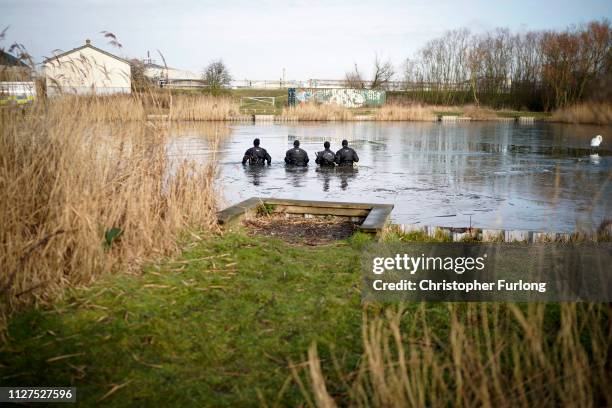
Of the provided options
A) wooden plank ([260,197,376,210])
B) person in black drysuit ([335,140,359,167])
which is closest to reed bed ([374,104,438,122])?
person in black drysuit ([335,140,359,167])

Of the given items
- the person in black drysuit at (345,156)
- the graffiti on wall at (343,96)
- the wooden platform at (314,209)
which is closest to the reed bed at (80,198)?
the wooden platform at (314,209)

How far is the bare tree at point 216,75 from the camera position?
135 ft

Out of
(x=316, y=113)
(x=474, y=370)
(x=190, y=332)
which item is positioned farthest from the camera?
(x=316, y=113)

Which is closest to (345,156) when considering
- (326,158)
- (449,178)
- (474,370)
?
(326,158)

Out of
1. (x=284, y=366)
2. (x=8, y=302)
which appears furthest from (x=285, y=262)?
(x=8, y=302)

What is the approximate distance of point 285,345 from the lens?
360 centimetres

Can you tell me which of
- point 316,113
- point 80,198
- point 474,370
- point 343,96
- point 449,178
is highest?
point 343,96

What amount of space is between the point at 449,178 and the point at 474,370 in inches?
407

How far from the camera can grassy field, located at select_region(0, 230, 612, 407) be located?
2.58 meters

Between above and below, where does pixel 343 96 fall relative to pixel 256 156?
above

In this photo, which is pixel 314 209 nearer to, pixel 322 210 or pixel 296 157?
pixel 322 210

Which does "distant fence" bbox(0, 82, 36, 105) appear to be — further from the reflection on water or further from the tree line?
the tree line

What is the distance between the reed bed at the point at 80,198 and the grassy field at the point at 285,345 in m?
0.20

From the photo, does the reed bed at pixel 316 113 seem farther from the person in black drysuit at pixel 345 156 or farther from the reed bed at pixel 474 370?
the reed bed at pixel 474 370
